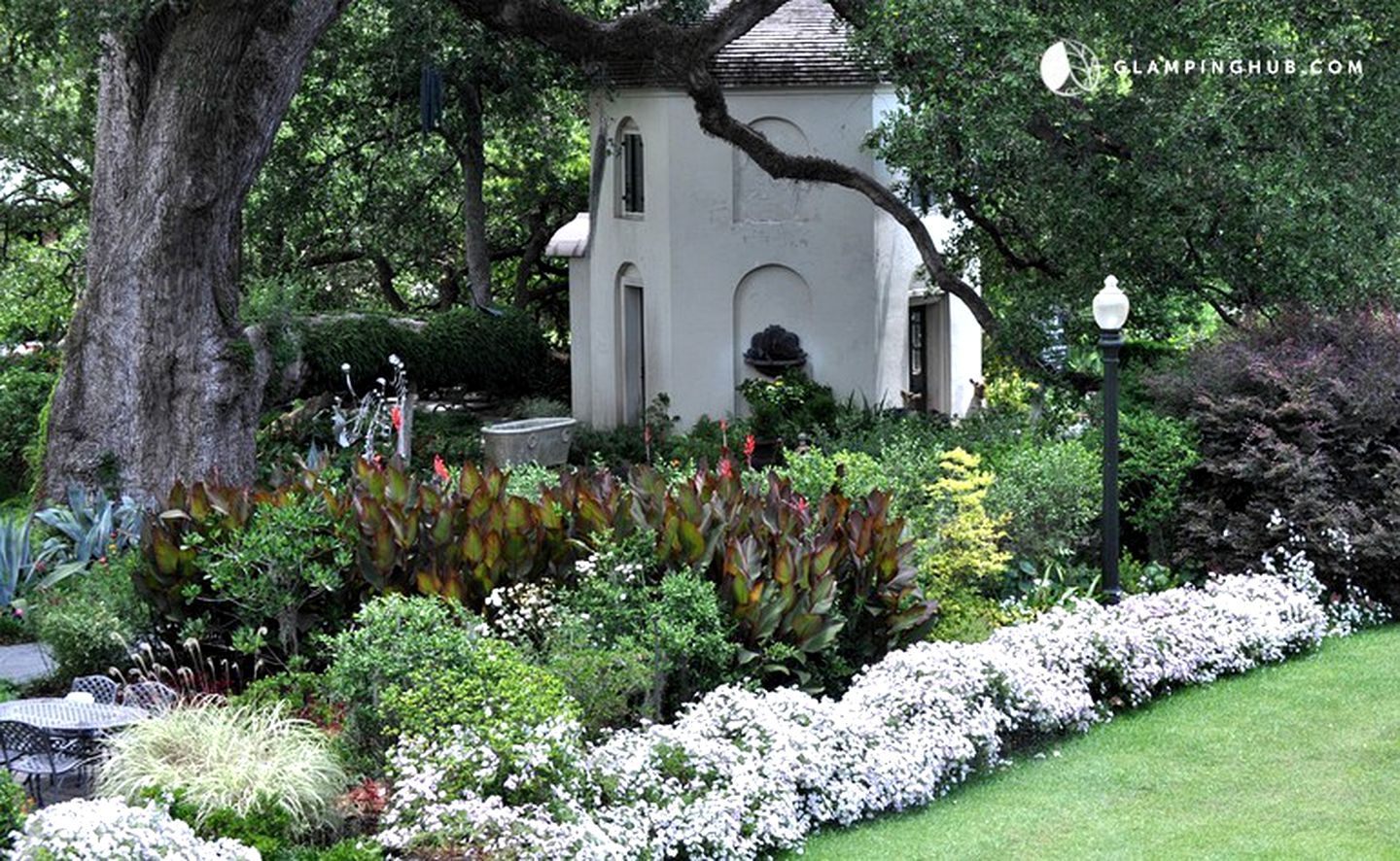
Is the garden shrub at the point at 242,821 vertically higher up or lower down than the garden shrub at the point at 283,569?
lower down

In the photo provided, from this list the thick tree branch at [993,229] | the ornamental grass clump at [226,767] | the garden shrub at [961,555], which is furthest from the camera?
the thick tree branch at [993,229]

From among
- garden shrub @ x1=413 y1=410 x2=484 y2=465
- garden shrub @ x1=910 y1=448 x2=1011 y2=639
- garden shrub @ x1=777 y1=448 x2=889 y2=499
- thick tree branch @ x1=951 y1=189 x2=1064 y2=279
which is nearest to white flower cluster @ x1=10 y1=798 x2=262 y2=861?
garden shrub @ x1=910 y1=448 x2=1011 y2=639

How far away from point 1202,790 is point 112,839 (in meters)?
5.41

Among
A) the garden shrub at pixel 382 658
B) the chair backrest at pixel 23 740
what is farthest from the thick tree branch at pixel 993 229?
the chair backrest at pixel 23 740

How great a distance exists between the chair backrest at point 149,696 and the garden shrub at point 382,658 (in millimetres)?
1035

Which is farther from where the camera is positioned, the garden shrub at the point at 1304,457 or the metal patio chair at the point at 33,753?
the garden shrub at the point at 1304,457

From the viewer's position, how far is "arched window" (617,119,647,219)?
25375mm

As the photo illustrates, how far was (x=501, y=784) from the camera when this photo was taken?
7758mm

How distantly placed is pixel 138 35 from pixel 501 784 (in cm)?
959

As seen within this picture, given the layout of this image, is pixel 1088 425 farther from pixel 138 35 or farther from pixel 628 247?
pixel 628 247

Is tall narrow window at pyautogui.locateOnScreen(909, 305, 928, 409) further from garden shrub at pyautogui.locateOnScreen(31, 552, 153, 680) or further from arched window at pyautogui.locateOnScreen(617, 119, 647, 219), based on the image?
garden shrub at pyautogui.locateOnScreen(31, 552, 153, 680)

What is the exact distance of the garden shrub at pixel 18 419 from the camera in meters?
21.6

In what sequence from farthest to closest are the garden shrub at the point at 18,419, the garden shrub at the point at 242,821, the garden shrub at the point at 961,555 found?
the garden shrub at the point at 18,419, the garden shrub at the point at 961,555, the garden shrub at the point at 242,821

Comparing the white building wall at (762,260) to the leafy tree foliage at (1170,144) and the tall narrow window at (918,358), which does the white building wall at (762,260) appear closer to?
the tall narrow window at (918,358)
